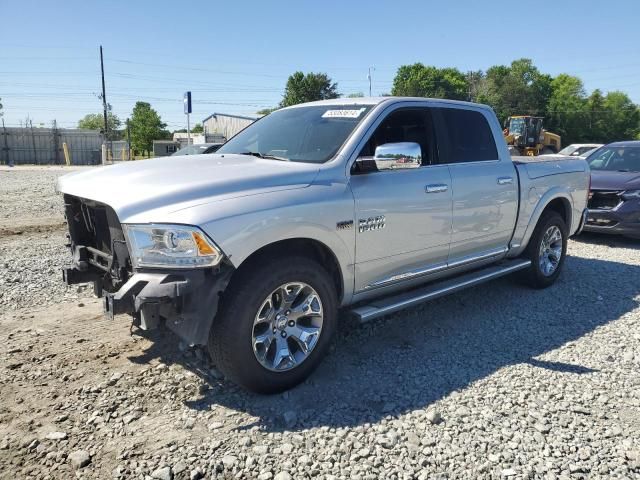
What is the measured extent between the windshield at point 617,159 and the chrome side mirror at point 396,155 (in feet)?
23.4

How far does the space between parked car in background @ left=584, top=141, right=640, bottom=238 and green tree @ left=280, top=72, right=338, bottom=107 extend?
58.8 m

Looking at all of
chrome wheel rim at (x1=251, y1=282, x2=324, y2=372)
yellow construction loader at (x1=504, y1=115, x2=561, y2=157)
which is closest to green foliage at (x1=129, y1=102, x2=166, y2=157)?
yellow construction loader at (x1=504, y1=115, x2=561, y2=157)

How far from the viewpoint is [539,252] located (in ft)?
18.5

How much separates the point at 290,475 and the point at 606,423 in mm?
1991

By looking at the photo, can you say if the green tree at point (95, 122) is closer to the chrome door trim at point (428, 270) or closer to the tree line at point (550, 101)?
the tree line at point (550, 101)

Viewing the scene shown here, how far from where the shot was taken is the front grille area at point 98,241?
3.22m

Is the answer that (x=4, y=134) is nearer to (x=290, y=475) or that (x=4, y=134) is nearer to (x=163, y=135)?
(x=163, y=135)

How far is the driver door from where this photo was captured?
3.71 m

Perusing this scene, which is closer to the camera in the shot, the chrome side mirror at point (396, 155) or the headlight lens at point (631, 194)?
the chrome side mirror at point (396, 155)

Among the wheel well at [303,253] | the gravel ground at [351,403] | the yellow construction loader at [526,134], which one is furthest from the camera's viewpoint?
the yellow construction loader at [526,134]

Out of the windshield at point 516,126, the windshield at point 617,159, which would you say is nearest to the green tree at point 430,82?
the windshield at point 516,126

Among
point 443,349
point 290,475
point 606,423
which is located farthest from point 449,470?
point 443,349

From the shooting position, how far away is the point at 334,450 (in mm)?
2803

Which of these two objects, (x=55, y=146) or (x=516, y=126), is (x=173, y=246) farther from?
(x=55, y=146)
